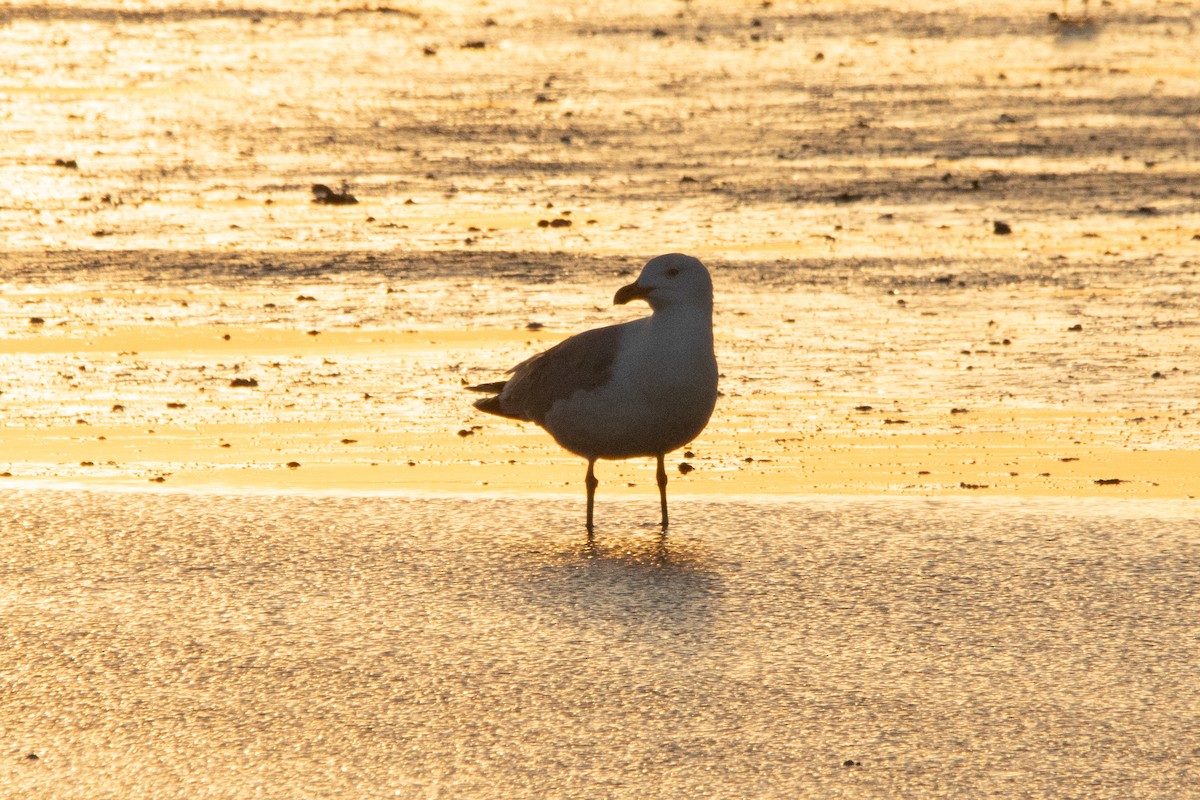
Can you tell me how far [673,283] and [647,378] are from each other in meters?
0.40

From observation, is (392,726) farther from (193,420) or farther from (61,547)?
(193,420)

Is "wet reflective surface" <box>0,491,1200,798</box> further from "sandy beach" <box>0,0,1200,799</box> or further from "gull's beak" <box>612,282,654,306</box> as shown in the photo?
"gull's beak" <box>612,282,654,306</box>

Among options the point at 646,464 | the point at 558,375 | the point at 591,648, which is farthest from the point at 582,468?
the point at 591,648

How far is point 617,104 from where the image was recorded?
1991 cm

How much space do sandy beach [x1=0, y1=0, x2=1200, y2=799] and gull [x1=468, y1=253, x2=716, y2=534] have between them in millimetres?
298

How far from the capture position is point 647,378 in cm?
692

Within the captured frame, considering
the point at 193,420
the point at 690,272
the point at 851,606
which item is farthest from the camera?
the point at 193,420

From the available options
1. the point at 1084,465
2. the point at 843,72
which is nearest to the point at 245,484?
the point at 1084,465

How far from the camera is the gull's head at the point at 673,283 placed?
7082 mm

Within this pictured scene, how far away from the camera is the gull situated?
6934 millimetres

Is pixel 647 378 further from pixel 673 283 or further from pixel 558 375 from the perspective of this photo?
pixel 558 375

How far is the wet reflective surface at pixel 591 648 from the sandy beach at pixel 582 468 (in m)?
0.02

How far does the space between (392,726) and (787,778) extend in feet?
3.49

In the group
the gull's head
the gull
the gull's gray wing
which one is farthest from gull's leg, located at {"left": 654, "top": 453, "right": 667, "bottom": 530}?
the gull's head
